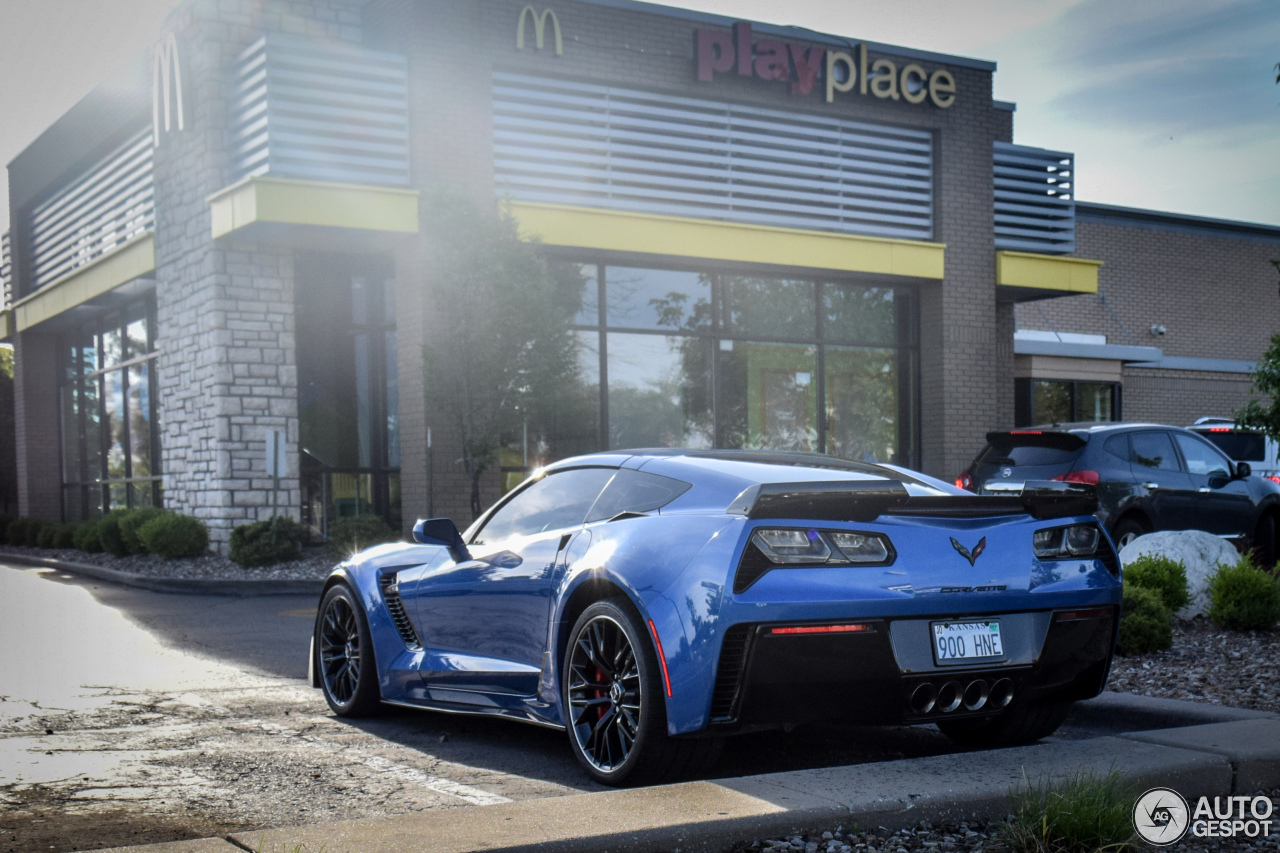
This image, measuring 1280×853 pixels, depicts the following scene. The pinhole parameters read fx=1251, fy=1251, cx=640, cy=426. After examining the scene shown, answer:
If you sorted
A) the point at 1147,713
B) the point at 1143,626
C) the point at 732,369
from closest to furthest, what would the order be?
1. the point at 1147,713
2. the point at 1143,626
3. the point at 732,369

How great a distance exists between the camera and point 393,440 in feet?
57.8

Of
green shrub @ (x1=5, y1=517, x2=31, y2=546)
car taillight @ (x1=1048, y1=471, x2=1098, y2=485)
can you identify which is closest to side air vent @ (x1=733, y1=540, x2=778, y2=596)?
car taillight @ (x1=1048, y1=471, x2=1098, y2=485)

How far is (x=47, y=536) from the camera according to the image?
2303cm

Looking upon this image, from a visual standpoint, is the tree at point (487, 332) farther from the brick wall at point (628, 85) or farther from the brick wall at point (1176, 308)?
the brick wall at point (1176, 308)

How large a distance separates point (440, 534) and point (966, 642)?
7.77ft

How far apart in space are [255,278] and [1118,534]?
11243 millimetres

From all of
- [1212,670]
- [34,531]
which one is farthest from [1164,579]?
[34,531]

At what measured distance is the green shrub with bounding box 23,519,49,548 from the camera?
23.9 metres

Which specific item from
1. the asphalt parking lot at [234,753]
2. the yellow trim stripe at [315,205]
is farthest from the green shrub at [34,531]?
the asphalt parking lot at [234,753]

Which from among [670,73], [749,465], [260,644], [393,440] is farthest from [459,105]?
[749,465]

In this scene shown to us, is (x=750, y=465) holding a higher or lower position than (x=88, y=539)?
higher

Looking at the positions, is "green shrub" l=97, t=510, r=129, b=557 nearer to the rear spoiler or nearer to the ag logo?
the rear spoiler

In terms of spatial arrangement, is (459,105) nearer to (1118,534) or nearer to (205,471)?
(205,471)

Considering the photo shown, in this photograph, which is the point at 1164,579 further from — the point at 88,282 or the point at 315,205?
the point at 88,282
